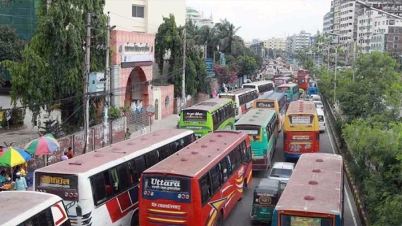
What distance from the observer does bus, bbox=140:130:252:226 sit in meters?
12.4

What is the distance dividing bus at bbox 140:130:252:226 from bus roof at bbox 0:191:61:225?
2.85m

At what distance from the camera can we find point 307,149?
23609 mm

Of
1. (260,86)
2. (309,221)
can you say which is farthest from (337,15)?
(309,221)

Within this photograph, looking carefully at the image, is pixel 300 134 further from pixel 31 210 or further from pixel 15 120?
pixel 15 120

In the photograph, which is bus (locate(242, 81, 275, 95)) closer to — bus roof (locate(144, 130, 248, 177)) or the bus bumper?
the bus bumper

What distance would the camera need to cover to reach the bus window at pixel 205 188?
42.0 ft

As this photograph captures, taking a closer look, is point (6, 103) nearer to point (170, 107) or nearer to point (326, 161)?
point (170, 107)

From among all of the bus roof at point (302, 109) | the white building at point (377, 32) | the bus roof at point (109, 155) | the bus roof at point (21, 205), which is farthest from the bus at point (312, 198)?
the white building at point (377, 32)

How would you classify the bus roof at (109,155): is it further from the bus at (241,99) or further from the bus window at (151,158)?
the bus at (241,99)

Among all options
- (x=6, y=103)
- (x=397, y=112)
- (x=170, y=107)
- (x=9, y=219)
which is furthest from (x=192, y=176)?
(x=6, y=103)

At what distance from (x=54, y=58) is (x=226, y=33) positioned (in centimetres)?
5340

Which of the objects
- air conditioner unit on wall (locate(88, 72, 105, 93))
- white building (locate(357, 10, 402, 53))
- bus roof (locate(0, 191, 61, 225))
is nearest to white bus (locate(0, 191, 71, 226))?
bus roof (locate(0, 191, 61, 225))

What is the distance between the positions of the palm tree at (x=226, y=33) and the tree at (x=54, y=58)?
51.5 meters

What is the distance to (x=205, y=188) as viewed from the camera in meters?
13.1
